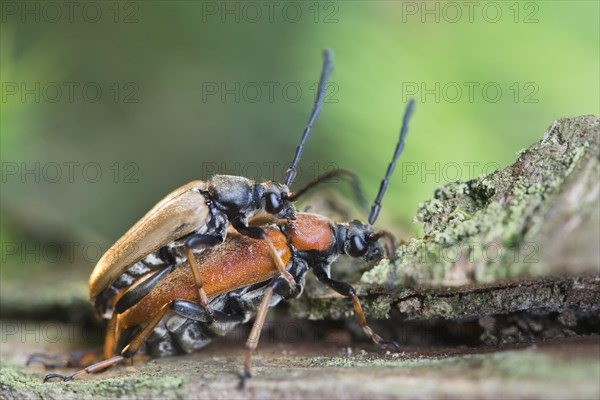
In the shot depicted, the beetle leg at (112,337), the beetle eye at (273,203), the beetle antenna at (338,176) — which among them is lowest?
the beetle leg at (112,337)

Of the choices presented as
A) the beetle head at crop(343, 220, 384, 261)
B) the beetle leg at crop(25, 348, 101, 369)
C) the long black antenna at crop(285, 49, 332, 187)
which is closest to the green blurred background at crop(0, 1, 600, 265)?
the long black antenna at crop(285, 49, 332, 187)

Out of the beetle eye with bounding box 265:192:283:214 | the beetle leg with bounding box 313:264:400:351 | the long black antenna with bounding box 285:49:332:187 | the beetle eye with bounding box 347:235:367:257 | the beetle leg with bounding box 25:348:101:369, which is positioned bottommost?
the beetle leg with bounding box 25:348:101:369

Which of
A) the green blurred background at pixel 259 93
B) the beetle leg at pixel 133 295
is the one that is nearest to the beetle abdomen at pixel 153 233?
the beetle leg at pixel 133 295

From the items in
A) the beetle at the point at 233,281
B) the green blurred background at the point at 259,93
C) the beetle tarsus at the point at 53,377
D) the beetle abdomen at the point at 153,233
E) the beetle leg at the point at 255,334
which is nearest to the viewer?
the beetle leg at the point at 255,334

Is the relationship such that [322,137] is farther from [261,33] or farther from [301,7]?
[261,33]

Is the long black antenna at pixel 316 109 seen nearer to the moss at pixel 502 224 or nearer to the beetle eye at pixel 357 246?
the beetle eye at pixel 357 246

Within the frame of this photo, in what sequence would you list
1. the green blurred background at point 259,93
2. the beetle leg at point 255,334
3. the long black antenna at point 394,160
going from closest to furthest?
the beetle leg at point 255,334, the long black antenna at point 394,160, the green blurred background at point 259,93

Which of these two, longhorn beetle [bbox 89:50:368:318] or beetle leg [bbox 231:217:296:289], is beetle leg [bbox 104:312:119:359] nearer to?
longhorn beetle [bbox 89:50:368:318]

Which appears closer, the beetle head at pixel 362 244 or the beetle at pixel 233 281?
the beetle at pixel 233 281
